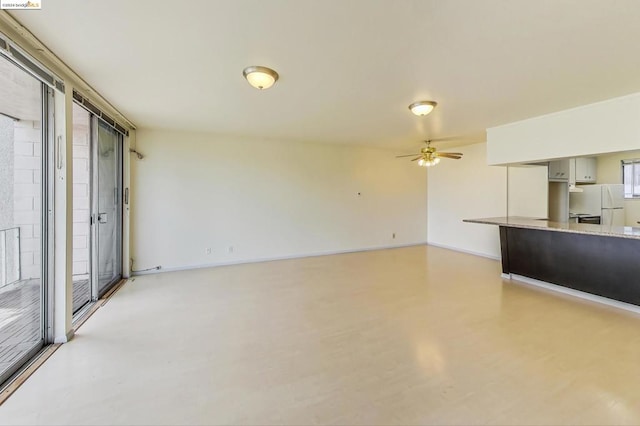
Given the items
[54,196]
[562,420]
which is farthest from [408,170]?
[54,196]

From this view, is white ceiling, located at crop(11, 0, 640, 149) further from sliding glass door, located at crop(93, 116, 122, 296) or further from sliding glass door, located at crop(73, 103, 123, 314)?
sliding glass door, located at crop(93, 116, 122, 296)

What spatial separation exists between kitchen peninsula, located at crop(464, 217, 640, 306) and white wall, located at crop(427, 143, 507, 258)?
1.54 meters

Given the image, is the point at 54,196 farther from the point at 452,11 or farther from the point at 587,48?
the point at 587,48

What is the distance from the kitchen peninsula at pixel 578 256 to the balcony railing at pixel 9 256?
18.3 ft

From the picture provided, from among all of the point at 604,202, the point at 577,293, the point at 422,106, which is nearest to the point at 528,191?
the point at 604,202

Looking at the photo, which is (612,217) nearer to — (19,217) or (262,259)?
(262,259)

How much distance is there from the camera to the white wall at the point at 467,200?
5961mm

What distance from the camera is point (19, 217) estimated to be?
7.49 feet

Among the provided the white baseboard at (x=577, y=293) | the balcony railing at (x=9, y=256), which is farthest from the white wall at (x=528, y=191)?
the balcony railing at (x=9, y=256)

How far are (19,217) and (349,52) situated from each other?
300 cm

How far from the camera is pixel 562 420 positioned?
168 cm

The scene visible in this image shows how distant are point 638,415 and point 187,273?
210 inches

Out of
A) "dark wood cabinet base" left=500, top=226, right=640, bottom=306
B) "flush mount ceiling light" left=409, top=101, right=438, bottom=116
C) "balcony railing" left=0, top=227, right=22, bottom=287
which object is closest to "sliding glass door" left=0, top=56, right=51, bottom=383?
"balcony railing" left=0, top=227, right=22, bottom=287

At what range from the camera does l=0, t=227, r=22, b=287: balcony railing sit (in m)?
2.10
